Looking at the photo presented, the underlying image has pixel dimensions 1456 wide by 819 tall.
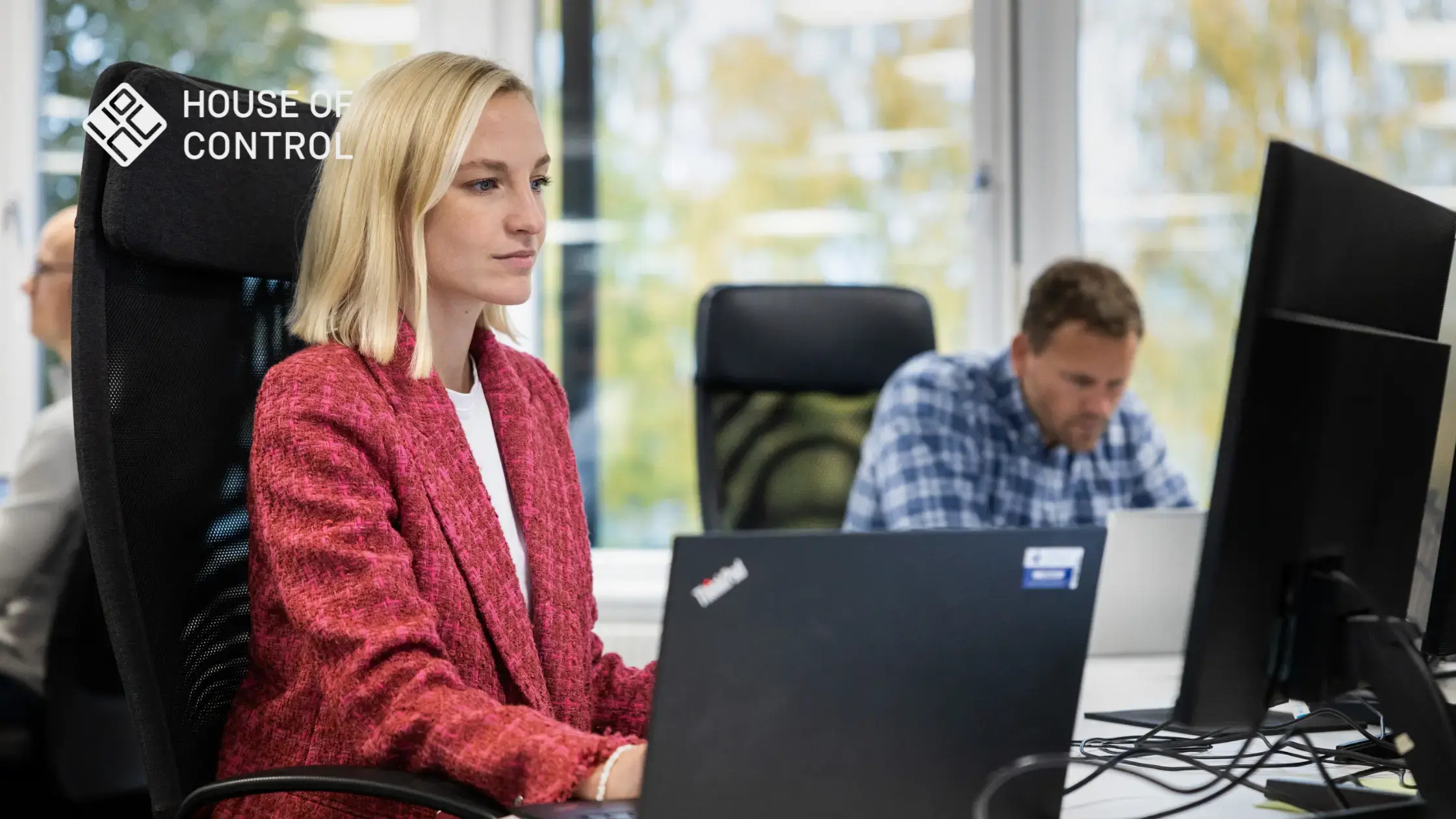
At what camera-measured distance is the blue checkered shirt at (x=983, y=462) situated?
2.32 metres

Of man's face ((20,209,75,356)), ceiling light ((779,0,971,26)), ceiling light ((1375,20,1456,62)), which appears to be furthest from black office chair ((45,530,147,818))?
ceiling light ((1375,20,1456,62))

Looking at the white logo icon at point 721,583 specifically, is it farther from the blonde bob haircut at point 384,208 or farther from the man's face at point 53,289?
the man's face at point 53,289

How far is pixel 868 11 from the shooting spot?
113 inches

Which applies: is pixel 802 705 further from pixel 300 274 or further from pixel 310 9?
pixel 310 9

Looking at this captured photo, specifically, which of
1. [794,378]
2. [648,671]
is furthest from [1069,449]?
[648,671]

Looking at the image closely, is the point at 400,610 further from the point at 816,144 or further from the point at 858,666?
the point at 816,144

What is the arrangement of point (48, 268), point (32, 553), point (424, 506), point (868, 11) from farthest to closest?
point (868, 11) → point (48, 268) → point (32, 553) → point (424, 506)

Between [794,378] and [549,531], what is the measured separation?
1.04 m

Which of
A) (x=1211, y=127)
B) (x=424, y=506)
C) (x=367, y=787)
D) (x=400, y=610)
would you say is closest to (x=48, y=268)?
(x=424, y=506)

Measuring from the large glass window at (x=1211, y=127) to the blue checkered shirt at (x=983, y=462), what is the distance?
314mm

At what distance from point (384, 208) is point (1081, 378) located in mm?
1486

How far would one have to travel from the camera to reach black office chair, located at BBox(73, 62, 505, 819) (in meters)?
1.10

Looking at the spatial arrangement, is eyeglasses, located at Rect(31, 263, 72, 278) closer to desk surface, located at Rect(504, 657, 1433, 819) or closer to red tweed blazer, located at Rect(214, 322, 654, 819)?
red tweed blazer, located at Rect(214, 322, 654, 819)

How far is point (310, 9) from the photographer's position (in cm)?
296
